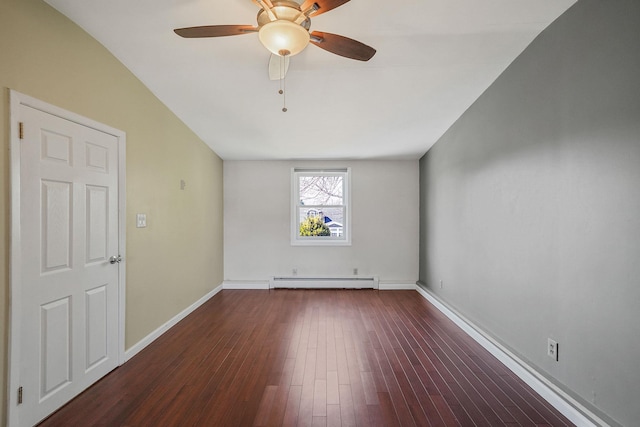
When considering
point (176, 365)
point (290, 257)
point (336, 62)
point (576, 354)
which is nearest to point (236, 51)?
point (336, 62)

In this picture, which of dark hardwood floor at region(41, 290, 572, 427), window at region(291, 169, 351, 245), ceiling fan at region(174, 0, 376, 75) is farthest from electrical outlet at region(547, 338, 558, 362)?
window at region(291, 169, 351, 245)

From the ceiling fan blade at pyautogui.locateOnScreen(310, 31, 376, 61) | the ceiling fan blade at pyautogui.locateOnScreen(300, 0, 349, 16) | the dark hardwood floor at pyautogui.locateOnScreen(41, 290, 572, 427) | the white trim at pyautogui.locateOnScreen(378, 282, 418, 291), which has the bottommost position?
the dark hardwood floor at pyautogui.locateOnScreen(41, 290, 572, 427)

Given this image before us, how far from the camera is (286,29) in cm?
155

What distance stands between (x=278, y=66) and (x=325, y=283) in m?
3.75

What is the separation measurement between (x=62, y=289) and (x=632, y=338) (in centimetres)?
339

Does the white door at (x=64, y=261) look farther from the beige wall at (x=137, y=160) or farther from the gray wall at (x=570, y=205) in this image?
the gray wall at (x=570, y=205)

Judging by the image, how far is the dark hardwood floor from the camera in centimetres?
187

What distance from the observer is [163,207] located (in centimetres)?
328

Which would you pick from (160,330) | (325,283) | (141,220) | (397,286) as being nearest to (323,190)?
(325,283)

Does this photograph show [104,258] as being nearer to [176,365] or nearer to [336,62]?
[176,365]

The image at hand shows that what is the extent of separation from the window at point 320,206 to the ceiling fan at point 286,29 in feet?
11.7

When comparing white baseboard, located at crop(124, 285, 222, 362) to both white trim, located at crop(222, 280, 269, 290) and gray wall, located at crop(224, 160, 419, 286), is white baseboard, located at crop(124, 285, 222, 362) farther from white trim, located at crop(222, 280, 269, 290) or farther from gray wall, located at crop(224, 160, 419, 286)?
gray wall, located at crop(224, 160, 419, 286)

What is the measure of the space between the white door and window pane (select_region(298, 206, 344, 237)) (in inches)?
126

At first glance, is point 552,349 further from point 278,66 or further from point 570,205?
point 278,66
